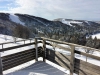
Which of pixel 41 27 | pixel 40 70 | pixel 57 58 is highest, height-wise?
pixel 41 27

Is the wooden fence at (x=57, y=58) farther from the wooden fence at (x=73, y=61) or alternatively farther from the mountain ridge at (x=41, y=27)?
the mountain ridge at (x=41, y=27)

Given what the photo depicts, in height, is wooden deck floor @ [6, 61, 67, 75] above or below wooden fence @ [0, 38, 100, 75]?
below

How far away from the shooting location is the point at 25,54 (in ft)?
12.0

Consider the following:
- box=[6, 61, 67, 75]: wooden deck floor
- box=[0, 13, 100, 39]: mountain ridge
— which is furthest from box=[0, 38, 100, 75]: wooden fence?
box=[0, 13, 100, 39]: mountain ridge

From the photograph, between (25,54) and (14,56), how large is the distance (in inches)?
15.8

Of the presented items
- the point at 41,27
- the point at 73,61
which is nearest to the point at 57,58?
the point at 73,61

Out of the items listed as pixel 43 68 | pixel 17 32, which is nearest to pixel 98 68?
pixel 43 68

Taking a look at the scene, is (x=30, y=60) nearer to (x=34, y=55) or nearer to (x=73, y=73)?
(x=34, y=55)

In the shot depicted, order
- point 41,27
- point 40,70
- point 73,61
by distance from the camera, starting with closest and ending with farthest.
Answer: point 73,61 < point 40,70 < point 41,27

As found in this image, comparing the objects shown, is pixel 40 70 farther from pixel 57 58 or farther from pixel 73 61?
pixel 73 61

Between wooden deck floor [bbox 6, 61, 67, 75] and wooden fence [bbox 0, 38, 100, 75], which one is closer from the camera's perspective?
wooden fence [bbox 0, 38, 100, 75]

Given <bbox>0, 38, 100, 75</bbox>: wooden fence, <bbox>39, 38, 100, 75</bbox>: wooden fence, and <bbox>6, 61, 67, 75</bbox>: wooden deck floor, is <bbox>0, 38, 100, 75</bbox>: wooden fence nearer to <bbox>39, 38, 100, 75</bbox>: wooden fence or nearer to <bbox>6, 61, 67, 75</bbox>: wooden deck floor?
<bbox>39, 38, 100, 75</bbox>: wooden fence

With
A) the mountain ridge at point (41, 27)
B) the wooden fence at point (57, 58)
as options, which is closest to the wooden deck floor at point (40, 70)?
the wooden fence at point (57, 58)

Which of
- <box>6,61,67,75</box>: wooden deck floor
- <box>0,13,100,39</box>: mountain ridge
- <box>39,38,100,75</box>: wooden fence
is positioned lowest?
<box>6,61,67,75</box>: wooden deck floor
